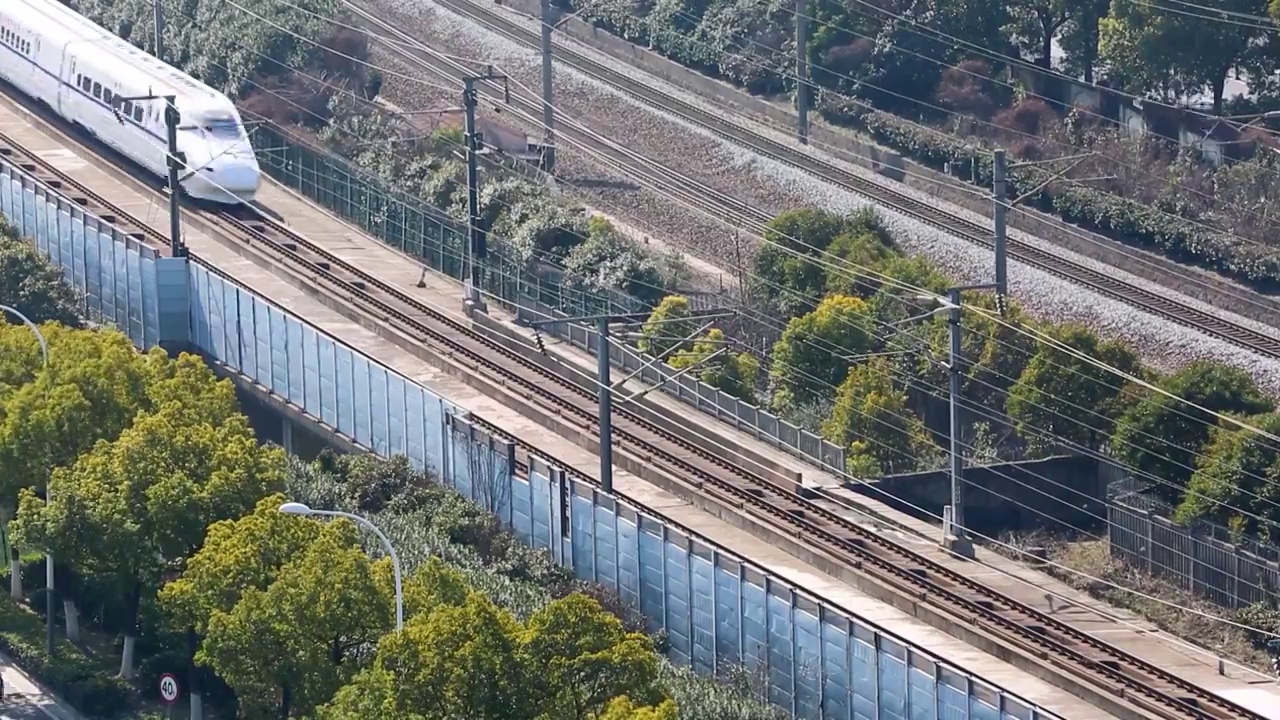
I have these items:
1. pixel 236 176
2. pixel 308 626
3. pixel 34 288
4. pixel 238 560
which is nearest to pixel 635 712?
pixel 308 626

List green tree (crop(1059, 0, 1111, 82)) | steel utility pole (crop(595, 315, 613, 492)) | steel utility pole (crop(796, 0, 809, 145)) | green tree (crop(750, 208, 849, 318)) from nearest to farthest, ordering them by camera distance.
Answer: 1. steel utility pole (crop(595, 315, 613, 492))
2. green tree (crop(750, 208, 849, 318))
3. green tree (crop(1059, 0, 1111, 82))
4. steel utility pole (crop(796, 0, 809, 145))

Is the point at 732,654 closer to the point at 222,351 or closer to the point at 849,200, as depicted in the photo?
the point at 222,351

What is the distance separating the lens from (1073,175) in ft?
248

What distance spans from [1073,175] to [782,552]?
→ 28600 mm

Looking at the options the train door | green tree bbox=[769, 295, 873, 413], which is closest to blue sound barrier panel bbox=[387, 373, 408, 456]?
green tree bbox=[769, 295, 873, 413]

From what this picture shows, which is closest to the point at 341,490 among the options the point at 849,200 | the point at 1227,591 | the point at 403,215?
the point at 1227,591

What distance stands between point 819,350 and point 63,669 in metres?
22.3

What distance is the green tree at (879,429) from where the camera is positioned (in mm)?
58562

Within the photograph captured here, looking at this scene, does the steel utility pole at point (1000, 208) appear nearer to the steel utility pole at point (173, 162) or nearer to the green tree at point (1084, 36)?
the steel utility pole at point (173, 162)

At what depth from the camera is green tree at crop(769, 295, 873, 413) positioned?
2436 inches

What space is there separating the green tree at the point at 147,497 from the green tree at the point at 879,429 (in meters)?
17.7

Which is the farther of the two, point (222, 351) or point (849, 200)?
point (849, 200)

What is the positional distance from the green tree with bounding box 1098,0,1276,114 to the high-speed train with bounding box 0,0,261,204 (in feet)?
81.1

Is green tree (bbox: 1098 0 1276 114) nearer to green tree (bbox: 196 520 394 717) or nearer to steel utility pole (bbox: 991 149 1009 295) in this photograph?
steel utility pole (bbox: 991 149 1009 295)
